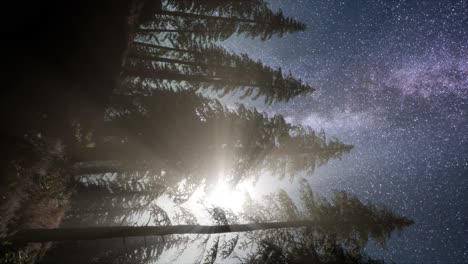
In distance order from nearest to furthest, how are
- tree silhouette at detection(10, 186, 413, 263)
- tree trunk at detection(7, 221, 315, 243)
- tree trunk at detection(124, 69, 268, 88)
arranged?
tree trunk at detection(7, 221, 315, 243), tree silhouette at detection(10, 186, 413, 263), tree trunk at detection(124, 69, 268, 88)

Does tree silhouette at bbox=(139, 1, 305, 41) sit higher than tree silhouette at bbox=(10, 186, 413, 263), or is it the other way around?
tree silhouette at bbox=(139, 1, 305, 41)

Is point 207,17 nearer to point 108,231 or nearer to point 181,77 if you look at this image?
point 181,77

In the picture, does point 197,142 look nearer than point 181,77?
Yes

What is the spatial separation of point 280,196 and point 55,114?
8120 mm

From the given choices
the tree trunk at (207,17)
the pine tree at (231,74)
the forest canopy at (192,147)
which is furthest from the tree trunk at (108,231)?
the tree trunk at (207,17)

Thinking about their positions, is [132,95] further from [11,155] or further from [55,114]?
[11,155]

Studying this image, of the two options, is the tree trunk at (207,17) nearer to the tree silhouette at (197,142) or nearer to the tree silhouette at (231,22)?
the tree silhouette at (231,22)

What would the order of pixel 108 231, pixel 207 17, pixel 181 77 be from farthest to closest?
pixel 207 17 → pixel 181 77 → pixel 108 231

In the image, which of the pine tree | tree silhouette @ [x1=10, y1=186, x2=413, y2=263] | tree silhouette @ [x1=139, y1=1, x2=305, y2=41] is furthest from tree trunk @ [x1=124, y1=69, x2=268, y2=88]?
tree silhouette @ [x1=10, y1=186, x2=413, y2=263]

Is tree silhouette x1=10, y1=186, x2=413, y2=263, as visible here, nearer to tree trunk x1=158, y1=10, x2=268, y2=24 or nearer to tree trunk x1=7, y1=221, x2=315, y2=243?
tree trunk x1=7, y1=221, x2=315, y2=243

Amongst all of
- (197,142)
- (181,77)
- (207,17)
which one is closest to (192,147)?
(197,142)

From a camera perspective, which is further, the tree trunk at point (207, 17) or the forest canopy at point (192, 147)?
the tree trunk at point (207, 17)

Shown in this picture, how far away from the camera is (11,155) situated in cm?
797

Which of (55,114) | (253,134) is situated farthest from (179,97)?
(55,114)
